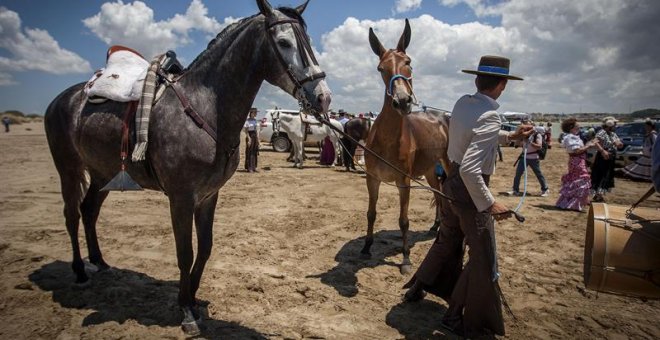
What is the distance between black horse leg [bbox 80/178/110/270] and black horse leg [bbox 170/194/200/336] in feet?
5.74

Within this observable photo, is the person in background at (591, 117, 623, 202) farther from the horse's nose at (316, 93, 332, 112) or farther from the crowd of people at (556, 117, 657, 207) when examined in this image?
the horse's nose at (316, 93, 332, 112)

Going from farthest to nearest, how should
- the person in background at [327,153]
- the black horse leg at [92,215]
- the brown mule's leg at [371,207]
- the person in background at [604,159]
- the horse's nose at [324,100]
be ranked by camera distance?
the person in background at [327,153], the person in background at [604,159], the brown mule's leg at [371,207], the black horse leg at [92,215], the horse's nose at [324,100]

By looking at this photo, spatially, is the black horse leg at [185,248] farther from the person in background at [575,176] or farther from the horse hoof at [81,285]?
the person in background at [575,176]

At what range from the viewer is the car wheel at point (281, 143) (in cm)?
2078

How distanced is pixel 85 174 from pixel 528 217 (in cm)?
800

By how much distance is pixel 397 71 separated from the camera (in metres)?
4.19

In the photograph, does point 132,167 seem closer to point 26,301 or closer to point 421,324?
point 26,301

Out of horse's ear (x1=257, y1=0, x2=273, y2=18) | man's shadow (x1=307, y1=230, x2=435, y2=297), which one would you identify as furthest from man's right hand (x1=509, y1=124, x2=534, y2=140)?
man's shadow (x1=307, y1=230, x2=435, y2=297)

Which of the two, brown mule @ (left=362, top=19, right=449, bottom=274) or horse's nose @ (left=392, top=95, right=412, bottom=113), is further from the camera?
brown mule @ (left=362, top=19, right=449, bottom=274)

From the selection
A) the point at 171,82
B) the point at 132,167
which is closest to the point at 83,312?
the point at 132,167

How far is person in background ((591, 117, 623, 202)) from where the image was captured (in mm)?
9133

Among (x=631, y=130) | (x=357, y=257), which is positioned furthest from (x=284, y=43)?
(x=631, y=130)

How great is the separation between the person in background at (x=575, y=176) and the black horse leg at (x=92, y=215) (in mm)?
9354

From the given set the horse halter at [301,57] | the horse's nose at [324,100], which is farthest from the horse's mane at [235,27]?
the horse's nose at [324,100]
